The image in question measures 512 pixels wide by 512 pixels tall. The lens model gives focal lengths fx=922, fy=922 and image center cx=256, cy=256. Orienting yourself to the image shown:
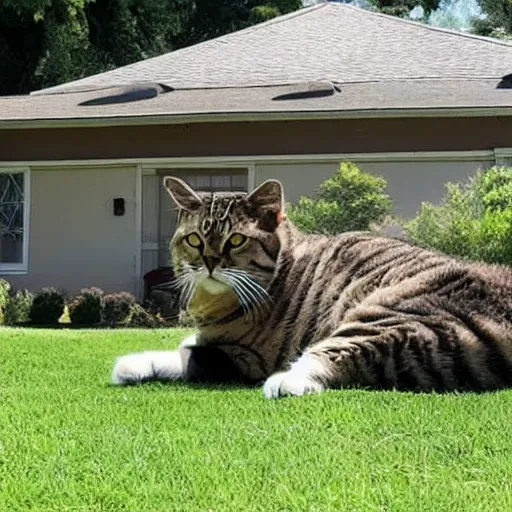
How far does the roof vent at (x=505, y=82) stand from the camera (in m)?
13.0

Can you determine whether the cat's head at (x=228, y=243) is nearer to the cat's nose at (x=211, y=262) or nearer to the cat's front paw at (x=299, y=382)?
the cat's nose at (x=211, y=262)

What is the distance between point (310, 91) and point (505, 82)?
2804 millimetres

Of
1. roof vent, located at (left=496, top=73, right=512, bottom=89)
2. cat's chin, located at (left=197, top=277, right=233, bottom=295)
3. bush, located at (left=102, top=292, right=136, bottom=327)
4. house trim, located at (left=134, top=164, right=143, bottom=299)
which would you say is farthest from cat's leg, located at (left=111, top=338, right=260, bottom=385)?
roof vent, located at (left=496, top=73, right=512, bottom=89)

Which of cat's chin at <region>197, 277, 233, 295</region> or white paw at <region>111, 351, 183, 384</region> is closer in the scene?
cat's chin at <region>197, 277, 233, 295</region>

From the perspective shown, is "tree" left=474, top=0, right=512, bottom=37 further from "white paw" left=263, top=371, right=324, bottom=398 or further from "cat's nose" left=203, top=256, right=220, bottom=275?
"white paw" left=263, top=371, right=324, bottom=398

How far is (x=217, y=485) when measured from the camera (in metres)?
2.46

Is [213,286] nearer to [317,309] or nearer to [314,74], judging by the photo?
[317,309]

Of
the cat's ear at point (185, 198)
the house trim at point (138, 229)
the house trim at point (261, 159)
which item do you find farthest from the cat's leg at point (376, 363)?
the house trim at point (138, 229)

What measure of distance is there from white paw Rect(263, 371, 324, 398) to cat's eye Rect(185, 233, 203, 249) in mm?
875

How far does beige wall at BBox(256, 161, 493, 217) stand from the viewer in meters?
12.7

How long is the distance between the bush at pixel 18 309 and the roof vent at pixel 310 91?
456 centimetres

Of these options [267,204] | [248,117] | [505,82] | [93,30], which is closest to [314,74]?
[248,117]

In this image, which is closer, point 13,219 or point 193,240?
point 193,240

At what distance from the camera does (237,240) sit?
437cm
